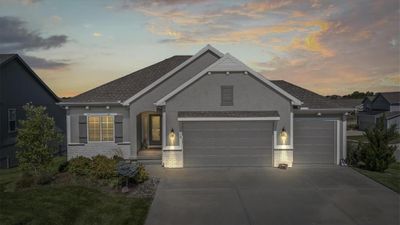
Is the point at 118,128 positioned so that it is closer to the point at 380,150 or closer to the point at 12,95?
the point at 12,95

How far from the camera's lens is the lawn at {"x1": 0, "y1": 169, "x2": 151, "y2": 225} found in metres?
9.03

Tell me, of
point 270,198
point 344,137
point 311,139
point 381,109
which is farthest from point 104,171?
point 381,109

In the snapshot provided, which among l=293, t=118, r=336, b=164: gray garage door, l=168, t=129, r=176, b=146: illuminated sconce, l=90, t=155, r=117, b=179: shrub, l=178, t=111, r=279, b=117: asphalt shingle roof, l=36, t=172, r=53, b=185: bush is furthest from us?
l=293, t=118, r=336, b=164: gray garage door

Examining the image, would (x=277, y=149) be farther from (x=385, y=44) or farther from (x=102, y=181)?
(x=385, y=44)

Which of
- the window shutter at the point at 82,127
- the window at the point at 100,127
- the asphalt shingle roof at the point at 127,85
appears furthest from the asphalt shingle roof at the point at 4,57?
the window at the point at 100,127

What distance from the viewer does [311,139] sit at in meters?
16.4

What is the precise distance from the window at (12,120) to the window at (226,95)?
47.0ft

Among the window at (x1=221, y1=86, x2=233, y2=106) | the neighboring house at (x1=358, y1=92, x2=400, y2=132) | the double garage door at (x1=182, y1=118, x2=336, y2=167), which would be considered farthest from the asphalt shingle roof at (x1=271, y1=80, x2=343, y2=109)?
the neighboring house at (x1=358, y1=92, x2=400, y2=132)

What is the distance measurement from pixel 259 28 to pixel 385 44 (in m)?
7.79

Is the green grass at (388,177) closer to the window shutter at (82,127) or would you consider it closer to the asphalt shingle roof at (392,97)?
the window shutter at (82,127)

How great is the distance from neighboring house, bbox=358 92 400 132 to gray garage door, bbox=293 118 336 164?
3308 cm

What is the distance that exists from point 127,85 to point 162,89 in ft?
8.56

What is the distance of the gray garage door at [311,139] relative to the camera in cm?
1634

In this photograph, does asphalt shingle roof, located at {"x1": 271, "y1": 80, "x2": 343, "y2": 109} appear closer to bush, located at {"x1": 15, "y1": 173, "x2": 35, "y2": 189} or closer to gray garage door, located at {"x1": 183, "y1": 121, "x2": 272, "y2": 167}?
gray garage door, located at {"x1": 183, "y1": 121, "x2": 272, "y2": 167}
